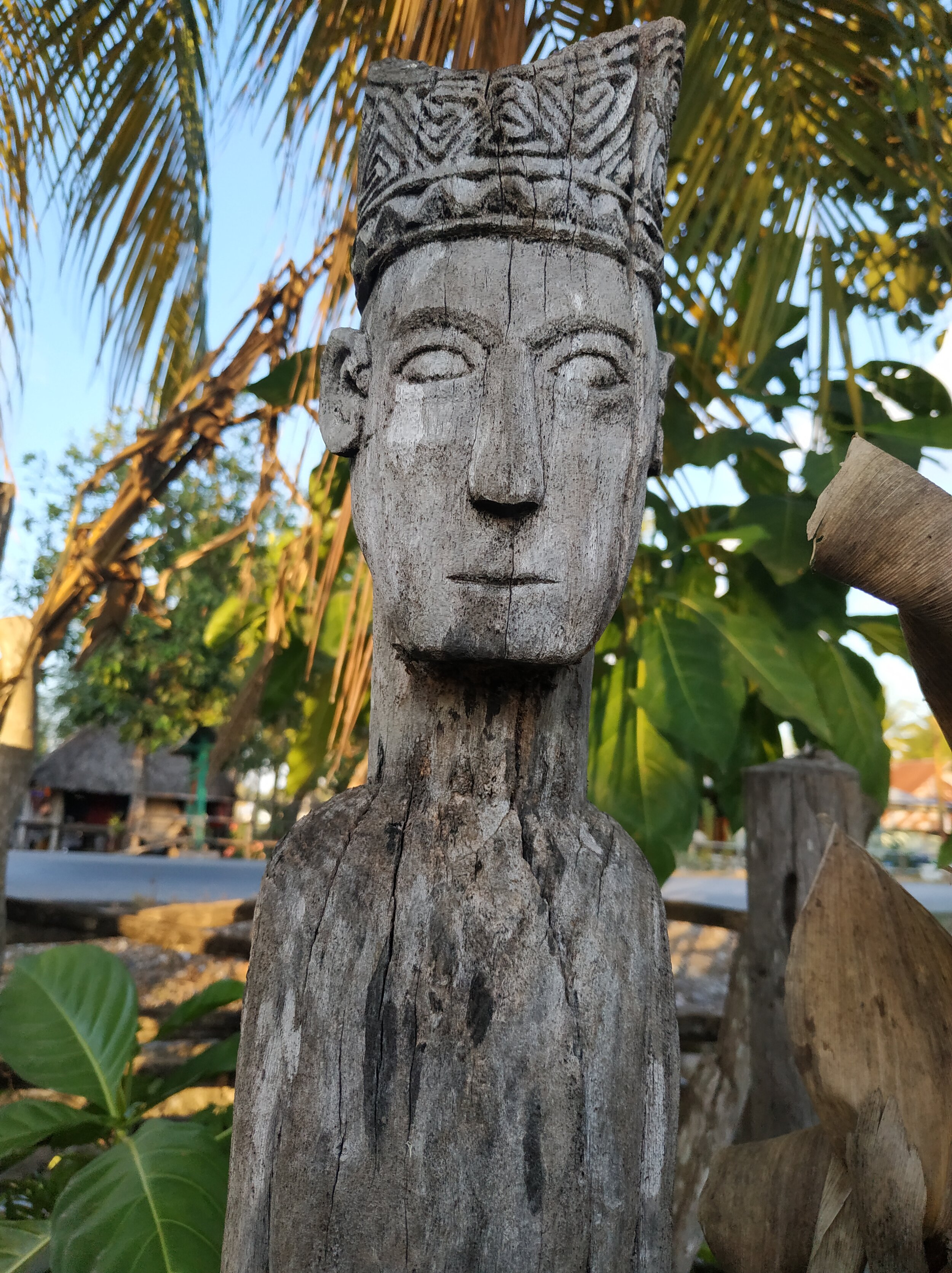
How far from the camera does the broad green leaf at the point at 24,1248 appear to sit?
5.77 feet

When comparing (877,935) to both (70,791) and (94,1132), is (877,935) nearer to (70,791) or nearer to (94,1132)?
(94,1132)

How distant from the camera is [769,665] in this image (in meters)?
2.52

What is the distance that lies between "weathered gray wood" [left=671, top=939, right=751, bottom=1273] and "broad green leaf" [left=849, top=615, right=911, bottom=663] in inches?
40.6

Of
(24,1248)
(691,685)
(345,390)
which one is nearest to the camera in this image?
(345,390)

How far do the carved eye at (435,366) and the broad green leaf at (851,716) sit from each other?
175cm

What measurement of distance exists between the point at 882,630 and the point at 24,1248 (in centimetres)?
271

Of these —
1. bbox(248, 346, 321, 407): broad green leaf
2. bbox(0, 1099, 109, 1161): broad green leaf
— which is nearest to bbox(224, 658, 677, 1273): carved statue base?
bbox(0, 1099, 109, 1161): broad green leaf

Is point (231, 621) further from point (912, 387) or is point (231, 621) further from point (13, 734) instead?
point (912, 387)

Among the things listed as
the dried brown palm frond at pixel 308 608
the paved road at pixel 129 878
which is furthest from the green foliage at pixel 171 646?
the dried brown palm frond at pixel 308 608

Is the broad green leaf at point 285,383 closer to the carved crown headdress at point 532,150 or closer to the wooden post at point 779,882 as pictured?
the carved crown headdress at point 532,150

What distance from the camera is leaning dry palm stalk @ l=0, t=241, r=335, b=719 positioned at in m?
3.16

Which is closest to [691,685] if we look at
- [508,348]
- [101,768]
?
[508,348]

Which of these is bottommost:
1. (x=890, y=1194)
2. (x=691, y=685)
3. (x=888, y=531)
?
(x=890, y=1194)

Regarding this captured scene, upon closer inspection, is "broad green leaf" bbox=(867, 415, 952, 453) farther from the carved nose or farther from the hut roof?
the hut roof
